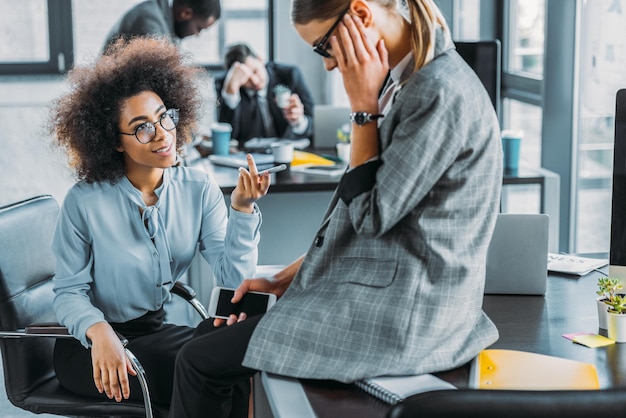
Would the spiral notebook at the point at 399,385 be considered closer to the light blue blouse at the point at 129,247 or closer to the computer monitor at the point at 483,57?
the light blue blouse at the point at 129,247

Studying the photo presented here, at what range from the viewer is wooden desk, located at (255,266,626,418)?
1.31m

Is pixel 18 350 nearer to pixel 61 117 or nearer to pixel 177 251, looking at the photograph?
pixel 177 251

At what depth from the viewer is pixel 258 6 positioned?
6.36 m

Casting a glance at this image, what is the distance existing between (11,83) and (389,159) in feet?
17.0

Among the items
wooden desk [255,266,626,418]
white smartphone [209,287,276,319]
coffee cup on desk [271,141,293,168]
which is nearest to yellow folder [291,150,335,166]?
coffee cup on desk [271,141,293,168]

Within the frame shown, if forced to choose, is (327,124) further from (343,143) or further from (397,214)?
(397,214)


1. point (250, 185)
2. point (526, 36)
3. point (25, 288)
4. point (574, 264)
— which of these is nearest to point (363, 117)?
point (250, 185)

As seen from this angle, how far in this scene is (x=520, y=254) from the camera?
1.83m

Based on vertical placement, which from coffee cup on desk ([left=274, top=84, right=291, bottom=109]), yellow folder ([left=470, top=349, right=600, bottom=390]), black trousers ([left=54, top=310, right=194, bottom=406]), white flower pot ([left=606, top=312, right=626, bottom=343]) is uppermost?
coffee cup on desk ([left=274, top=84, right=291, bottom=109])

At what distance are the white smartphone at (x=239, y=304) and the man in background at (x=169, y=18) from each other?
2.52 m

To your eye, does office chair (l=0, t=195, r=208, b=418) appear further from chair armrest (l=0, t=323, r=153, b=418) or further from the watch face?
the watch face

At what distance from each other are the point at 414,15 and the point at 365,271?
1.30 feet

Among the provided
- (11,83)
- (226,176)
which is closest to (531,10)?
(226,176)

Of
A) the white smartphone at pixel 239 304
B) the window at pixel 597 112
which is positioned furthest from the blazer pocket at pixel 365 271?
the window at pixel 597 112
